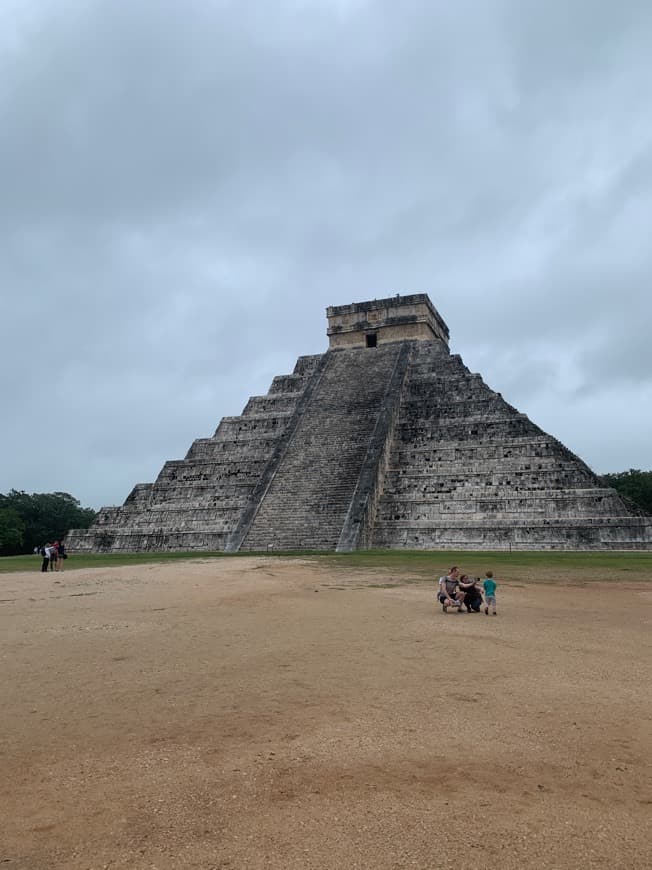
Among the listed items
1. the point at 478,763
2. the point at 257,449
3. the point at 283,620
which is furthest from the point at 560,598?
the point at 257,449

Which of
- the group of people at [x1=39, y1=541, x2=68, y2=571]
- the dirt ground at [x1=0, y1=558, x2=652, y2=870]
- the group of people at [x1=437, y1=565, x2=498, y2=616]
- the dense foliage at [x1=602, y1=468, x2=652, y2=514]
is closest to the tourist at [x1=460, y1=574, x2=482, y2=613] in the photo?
the group of people at [x1=437, y1=565, x2=498, y2=616]

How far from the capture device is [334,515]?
2095 centimetres

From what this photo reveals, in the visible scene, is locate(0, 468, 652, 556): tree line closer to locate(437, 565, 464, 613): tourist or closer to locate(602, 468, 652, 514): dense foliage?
locate(602, 468, 652, 514): dense foliage

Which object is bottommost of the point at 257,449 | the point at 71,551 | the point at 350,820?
the point at 350,820

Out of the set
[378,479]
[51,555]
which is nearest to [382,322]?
[378,479]

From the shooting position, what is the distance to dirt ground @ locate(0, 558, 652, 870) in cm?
291

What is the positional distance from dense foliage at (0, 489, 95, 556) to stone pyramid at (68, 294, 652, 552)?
20.6 m

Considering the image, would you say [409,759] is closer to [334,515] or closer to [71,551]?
[334,515]

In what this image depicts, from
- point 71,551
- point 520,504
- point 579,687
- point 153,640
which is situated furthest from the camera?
point 71,551

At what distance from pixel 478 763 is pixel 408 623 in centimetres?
428

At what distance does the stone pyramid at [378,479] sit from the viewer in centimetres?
1972

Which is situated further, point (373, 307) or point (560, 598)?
point (373, 307)

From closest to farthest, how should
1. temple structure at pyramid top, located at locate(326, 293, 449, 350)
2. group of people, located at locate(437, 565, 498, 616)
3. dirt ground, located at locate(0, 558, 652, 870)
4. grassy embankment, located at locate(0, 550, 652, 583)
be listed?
dirt ground, located at locate(0, 558, 652, 870) → group of people, located at locate(437, 565, 498, 616) → grassy embankment, located at locate(0, 550, 652, 583) → temple structure at pyramid top, located at locate(326, 293, 449, 350)

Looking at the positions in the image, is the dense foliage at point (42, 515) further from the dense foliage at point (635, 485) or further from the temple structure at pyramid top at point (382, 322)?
the dense foliage at point (635, 485)
